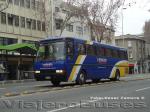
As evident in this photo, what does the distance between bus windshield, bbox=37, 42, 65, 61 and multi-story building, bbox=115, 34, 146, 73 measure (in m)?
78.1

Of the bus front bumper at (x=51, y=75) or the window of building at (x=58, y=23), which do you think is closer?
the bus front bumper at (x=51, y=75)

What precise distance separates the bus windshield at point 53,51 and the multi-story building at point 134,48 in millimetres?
78146

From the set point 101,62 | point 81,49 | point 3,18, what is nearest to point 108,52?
point 101,62

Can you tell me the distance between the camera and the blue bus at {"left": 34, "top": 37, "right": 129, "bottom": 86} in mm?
25538

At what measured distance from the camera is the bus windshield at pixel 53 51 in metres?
25.5

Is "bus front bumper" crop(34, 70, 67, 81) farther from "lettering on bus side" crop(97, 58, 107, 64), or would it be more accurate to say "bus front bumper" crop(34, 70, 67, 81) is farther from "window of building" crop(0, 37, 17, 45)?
"window of building" crop(0, 37, 17, 45)

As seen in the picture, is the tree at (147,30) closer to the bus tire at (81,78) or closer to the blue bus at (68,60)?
the blue bus at (68,60)

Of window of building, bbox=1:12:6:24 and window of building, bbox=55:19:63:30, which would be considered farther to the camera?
window of building, bbox=55:19:63:30

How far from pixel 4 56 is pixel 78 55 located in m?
21.0

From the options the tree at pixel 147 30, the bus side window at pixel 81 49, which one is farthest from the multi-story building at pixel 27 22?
the tree at pixel 147 30

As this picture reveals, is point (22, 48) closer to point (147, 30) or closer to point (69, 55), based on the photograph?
point (69, 55)

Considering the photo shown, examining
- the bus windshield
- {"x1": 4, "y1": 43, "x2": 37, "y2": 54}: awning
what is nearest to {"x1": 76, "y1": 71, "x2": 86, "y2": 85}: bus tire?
the bus windshield

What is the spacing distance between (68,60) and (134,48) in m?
85.8

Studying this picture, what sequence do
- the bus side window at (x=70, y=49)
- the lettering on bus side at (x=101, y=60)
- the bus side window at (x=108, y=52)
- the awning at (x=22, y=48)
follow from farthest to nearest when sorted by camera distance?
the awning at (x=22, y=48)
the bus side window at (x=108, y=52)
the lettering on bus side at (x=101, y=60)
the bus side window at (x=70, y=49)
